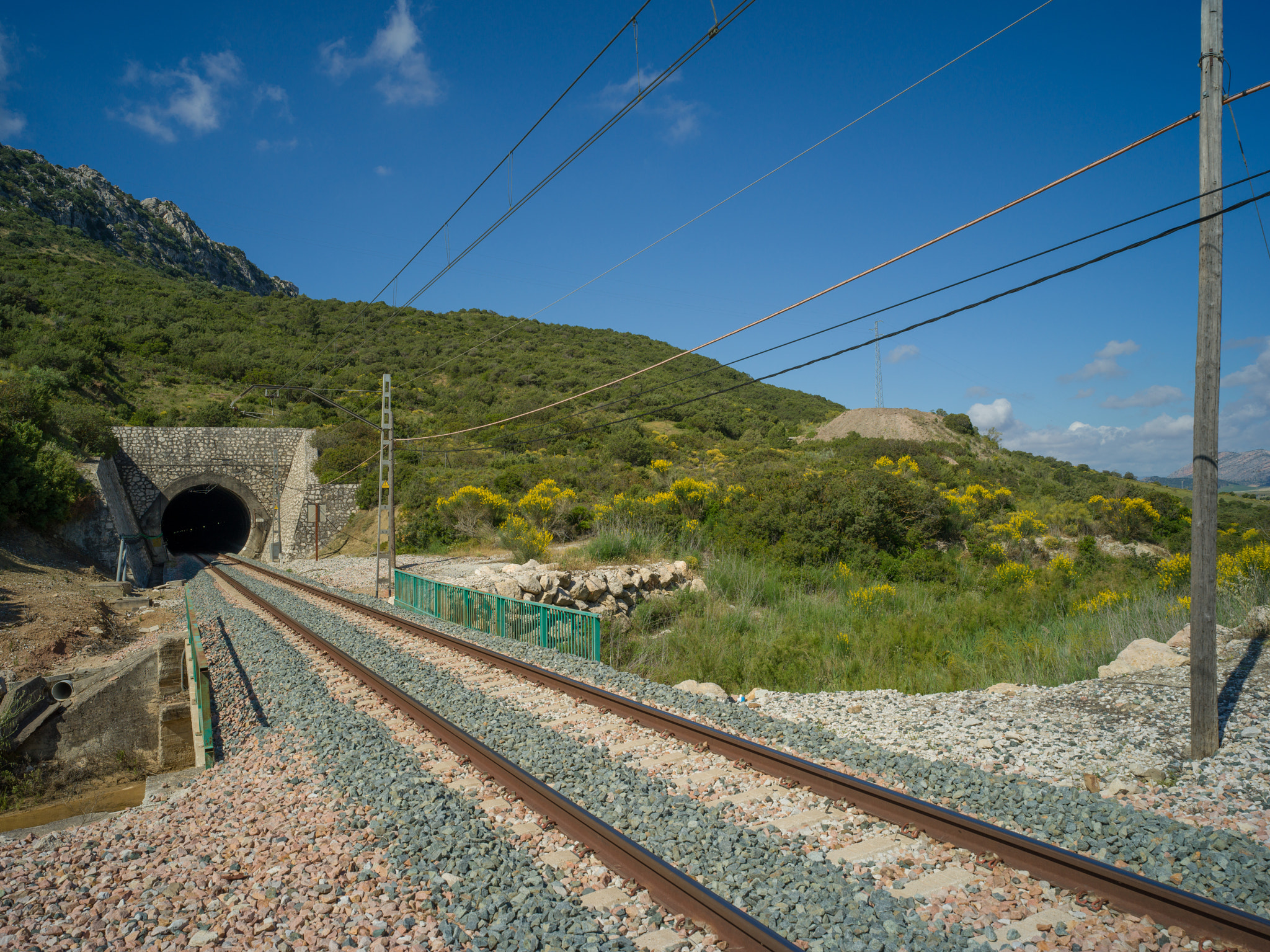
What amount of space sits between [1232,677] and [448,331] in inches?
2945

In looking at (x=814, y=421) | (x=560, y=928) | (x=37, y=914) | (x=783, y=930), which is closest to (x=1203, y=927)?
(x=783, y=930)

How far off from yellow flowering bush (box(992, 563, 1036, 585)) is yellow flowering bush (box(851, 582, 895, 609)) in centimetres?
317

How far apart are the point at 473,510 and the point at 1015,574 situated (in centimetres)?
1974

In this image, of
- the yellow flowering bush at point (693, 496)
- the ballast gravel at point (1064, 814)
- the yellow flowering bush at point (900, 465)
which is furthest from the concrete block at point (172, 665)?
the yellow flowering bush at point (900, 465)

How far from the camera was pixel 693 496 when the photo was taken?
873 inches

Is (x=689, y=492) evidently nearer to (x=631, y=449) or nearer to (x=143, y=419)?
(x=631, y=449)

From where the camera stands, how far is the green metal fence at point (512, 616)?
10867mm

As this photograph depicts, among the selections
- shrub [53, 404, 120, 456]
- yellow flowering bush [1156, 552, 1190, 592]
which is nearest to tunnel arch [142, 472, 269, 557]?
shrub [53, 404, 120, 456]

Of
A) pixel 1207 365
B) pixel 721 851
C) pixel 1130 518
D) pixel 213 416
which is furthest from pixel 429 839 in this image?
pixel 213 416

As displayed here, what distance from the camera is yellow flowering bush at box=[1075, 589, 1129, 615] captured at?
11.5 meters

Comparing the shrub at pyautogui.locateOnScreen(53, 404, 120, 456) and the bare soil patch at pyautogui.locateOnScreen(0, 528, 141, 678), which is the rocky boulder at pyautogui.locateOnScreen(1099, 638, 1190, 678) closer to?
the bare soil patch at pyautogui.locateOnScreen(0, 528, 141, 678)

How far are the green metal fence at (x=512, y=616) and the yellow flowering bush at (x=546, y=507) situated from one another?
23.8ft

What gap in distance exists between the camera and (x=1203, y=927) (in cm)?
307

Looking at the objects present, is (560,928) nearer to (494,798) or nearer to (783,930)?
(783,930)
